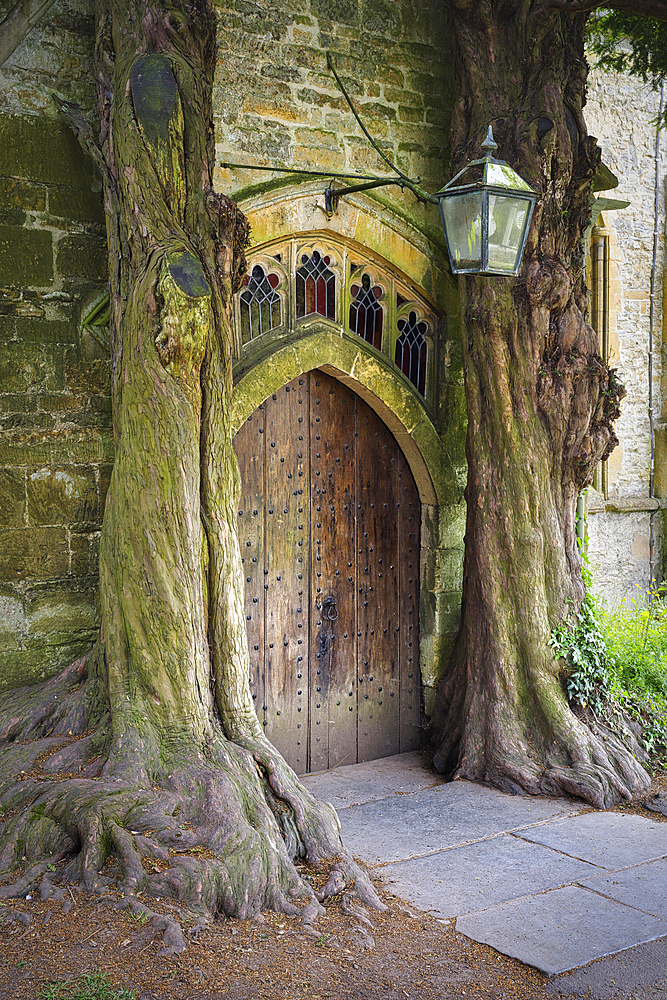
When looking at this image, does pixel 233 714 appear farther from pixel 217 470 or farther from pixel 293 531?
pixel 293 531

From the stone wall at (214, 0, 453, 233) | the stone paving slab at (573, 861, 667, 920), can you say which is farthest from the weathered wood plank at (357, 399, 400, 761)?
the stone paving slab at (573, 861, 667, 920)

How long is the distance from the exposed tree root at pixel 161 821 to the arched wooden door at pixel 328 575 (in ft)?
4.49

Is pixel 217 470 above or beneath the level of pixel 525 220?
beneath

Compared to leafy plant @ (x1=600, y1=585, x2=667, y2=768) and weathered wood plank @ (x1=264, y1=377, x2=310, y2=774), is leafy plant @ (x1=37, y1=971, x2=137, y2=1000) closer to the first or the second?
weathered wood plank @ (x1=264, y1=377, x2=310, y2=774)

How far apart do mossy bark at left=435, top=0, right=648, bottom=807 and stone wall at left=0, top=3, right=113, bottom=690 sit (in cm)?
224

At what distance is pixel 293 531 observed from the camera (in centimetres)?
565

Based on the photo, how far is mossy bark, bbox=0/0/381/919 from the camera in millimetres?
3816

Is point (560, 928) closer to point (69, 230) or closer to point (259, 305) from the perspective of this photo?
point (259, 305)

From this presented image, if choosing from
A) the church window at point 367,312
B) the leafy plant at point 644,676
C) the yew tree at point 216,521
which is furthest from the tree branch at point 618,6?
the leafy plant at point 644,676

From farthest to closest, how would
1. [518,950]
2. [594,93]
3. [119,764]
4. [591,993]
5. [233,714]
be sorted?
[594,93] < [233,714] < [119,764] < [518,950] < [591,993]

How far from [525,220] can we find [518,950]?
3177 mm

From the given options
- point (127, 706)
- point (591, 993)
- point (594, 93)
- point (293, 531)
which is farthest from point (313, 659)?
point (594, 93)

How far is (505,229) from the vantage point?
14.9ft

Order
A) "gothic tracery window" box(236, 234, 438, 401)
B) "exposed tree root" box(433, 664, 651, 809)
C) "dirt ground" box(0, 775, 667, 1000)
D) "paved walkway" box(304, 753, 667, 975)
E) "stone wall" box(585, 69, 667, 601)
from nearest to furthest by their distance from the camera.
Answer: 1. "dirt ground" box(0, 775, 667, 1000)
2. "paved walkway" box(304, 753, 667, 975)
3. "exposed tree root" box(433, 664, 651, 809)
4. "gothic tracery window" box(236, 234, 438, 401)
5. "stone wall" box(585, 69, 667, 601)
